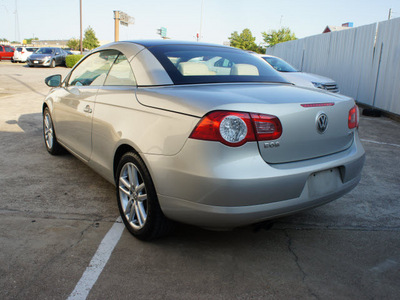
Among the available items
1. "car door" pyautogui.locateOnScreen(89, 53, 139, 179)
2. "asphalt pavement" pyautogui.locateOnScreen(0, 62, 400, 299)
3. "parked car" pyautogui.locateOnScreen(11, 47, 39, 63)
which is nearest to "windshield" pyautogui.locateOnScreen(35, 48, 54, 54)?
"parked car" pyautogui.locateOnScreen(11, 47, 39, 63)

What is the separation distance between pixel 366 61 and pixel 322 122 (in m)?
10.4

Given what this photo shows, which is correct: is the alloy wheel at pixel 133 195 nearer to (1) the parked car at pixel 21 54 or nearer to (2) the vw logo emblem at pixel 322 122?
(2) the vw logo emblem at pixel 322 122

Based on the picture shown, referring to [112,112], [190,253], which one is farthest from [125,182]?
[190,253]

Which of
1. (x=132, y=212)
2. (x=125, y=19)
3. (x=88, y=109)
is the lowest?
(x=132, y=212)

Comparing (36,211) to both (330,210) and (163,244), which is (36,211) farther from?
(330,210)

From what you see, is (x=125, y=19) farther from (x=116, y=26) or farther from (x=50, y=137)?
(x=50, y=137)

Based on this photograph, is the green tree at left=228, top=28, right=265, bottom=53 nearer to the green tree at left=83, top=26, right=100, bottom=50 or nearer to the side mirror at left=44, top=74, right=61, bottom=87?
the green tree at left=83, top=26, right=100, bottom=50

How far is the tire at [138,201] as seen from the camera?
8.97 feet

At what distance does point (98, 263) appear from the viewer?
2.63m

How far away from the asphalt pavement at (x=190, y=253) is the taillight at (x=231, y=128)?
0.92m

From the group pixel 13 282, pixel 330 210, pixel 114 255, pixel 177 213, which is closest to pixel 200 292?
pixel 177 213

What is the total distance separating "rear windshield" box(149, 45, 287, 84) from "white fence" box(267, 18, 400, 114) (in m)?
7.61

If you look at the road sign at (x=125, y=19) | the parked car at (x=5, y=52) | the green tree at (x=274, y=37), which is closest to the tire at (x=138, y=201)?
the road sign at (x=125, y=19)

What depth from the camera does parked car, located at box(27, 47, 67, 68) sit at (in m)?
28.7
